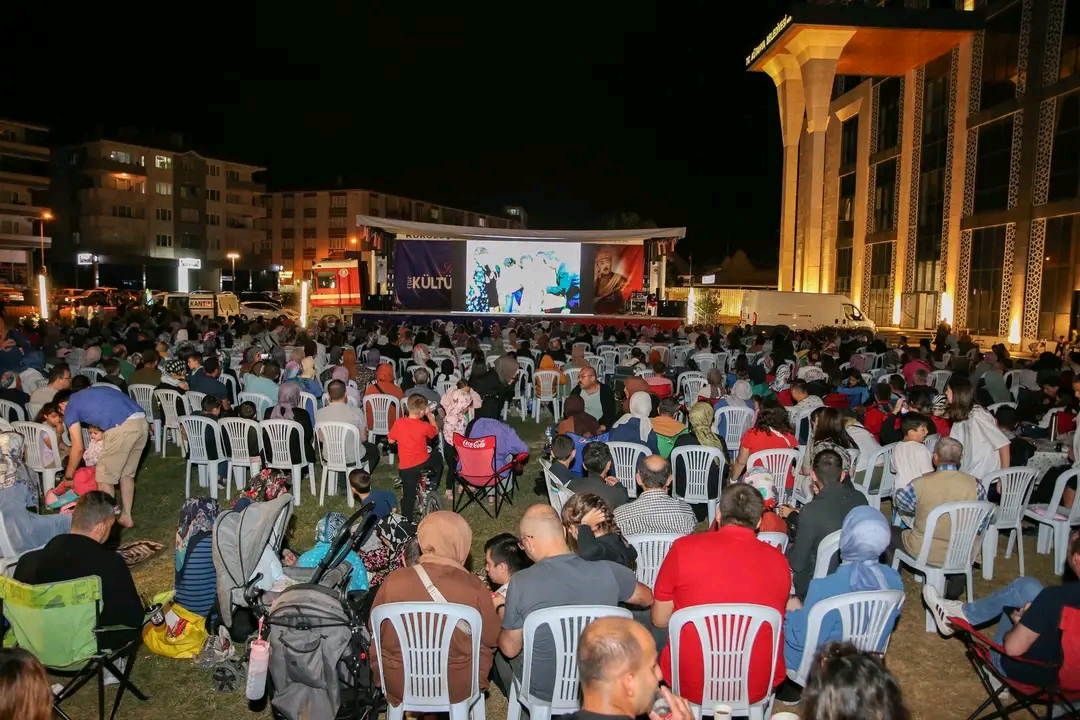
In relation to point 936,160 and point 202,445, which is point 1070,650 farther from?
point 936,160

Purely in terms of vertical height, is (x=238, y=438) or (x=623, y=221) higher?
(x=623, y=221)

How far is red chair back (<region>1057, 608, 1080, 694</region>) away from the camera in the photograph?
3033 millimetres

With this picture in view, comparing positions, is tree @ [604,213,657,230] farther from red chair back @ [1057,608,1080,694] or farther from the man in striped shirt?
red chair back @ [1057,608,1080,694]

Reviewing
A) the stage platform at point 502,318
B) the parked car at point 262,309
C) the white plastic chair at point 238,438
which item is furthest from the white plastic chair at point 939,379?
the parked car at point 262,309

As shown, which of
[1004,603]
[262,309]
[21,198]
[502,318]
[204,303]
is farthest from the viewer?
[21,198]

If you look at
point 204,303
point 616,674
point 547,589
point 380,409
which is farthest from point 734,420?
point 204,303

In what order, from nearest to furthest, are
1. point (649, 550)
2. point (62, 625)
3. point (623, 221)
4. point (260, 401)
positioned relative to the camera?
point (62, 625)
point (649, 550)
point (260, 401)
point (623, 221)

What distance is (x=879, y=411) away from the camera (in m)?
7.55

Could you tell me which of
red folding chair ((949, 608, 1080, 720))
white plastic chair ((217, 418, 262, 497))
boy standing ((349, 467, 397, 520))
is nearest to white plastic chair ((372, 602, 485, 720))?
boy standing ((349, 467, 397, 520))

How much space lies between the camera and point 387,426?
28.2 ft

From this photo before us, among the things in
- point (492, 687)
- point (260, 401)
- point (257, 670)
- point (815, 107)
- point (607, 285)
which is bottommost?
point (492, 687)

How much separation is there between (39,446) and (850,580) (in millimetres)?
6805

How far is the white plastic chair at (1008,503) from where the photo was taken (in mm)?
5574

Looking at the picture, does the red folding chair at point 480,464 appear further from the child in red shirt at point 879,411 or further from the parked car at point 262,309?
the parked car at point 262,309
